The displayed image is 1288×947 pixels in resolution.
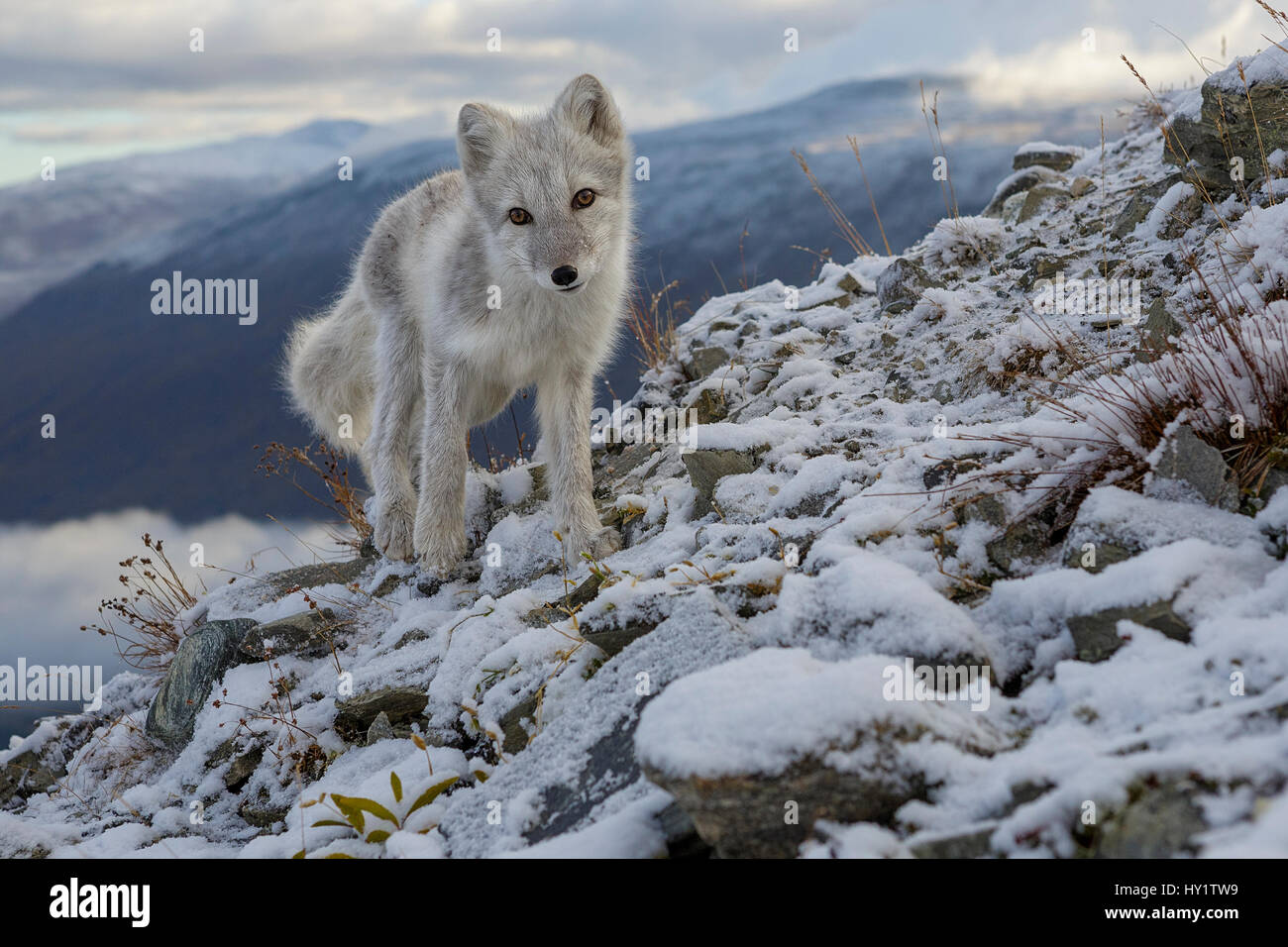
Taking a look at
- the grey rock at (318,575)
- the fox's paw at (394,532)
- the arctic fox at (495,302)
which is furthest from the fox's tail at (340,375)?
the fox's paw at (394,532)

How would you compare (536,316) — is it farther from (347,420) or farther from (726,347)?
(347,420)

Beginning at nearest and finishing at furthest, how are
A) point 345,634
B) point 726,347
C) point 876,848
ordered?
point 876,848 → point 345,634 → point 726,347

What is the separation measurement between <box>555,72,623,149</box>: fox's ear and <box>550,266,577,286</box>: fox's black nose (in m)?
0.96

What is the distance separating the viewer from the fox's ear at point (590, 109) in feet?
14.9

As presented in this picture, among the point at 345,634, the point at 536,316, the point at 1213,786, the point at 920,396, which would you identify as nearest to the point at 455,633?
the point at 345,634

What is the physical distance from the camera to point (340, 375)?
6.66 m

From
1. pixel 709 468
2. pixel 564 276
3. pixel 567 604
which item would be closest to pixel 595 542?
pixel 709 468

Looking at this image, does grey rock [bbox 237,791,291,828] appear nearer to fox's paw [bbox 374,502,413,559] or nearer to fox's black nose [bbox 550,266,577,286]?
fox's paw [bbox 374,502,413,559]

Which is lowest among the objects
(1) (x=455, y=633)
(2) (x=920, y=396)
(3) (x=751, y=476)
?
A: (1) (x=455, y=633)

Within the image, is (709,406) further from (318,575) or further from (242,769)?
(242,769)

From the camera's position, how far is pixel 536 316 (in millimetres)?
4668

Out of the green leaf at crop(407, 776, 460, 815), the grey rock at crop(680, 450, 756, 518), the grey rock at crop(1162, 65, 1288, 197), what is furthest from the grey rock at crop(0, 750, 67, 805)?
the grey rock at crop(1162, 65, 1288, 197)
